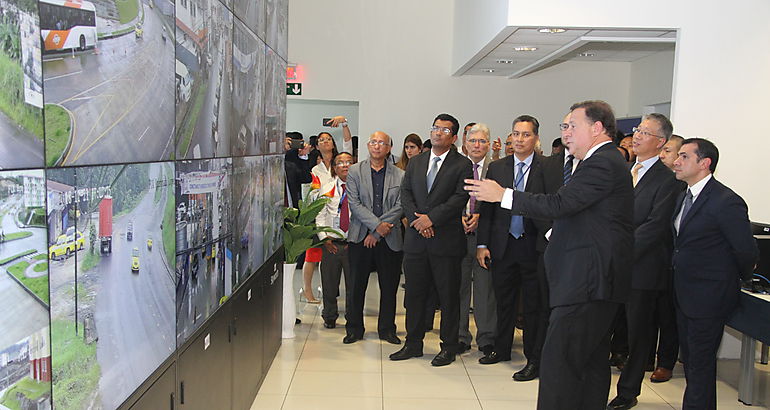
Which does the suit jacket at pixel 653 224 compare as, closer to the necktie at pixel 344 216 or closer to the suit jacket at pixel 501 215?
the suit jacket at pixel 501 215

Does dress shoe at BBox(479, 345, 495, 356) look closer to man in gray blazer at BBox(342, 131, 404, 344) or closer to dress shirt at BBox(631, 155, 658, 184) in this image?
man in gray blazer at BBox(342, 131, 404, 344)

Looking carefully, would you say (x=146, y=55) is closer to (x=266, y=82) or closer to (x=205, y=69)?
(x=205, y=69)

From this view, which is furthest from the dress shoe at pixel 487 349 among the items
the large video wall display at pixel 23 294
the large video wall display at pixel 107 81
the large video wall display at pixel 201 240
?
the large video wall display at pixel 23 294

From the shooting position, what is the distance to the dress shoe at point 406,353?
16.9 ft

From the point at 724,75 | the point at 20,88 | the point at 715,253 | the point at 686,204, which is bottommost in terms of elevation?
the point at 715,253

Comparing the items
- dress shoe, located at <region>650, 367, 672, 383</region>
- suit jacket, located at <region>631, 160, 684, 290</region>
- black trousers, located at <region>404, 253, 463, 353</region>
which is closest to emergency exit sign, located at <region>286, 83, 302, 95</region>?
black trousers, located at <region>404, 253, 463, 353</region>

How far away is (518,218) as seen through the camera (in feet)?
16.0

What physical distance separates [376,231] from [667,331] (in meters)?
2.31

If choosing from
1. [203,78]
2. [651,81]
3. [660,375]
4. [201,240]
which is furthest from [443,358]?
[651,81]

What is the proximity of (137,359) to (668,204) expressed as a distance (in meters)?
3.37

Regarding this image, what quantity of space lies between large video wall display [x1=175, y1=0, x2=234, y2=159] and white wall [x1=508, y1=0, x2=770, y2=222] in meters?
3.30

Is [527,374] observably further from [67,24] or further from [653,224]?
[67,24]

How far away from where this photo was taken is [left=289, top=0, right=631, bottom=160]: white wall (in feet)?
33.2

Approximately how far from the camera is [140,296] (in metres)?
2.01
